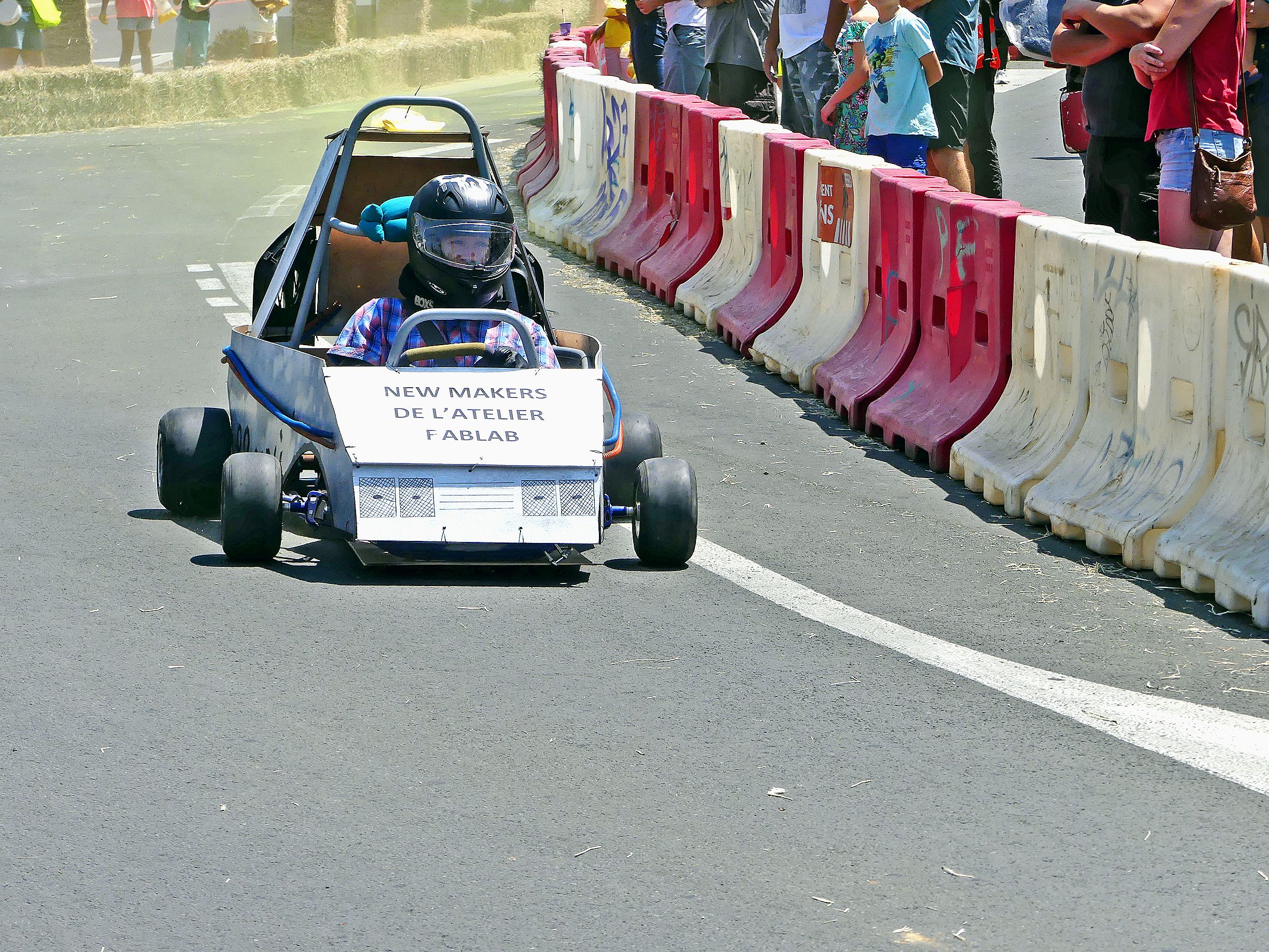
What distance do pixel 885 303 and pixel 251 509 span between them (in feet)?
13.0

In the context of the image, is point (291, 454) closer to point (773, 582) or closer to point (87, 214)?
point (773, 582)

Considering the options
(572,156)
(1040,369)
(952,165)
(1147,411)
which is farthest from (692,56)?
(1147,411)

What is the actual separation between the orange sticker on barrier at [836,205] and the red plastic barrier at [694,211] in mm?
2027

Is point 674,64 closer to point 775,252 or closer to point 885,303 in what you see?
point 775,252

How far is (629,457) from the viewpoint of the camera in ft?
24.1

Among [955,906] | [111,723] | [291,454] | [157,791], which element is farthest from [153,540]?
[955,906]

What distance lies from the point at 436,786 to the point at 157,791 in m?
0.66

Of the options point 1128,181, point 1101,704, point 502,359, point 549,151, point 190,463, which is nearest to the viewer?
point 1101,704

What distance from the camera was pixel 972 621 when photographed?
6.11 metres

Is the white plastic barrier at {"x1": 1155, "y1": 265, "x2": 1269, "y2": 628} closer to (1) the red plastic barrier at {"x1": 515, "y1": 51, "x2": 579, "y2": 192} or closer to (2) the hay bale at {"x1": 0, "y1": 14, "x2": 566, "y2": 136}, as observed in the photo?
(1) the red plastic barrier at {"x1": 515, "y1": 51, "x2": 579, "y2": 192}

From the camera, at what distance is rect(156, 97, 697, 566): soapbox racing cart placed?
646 centimetres

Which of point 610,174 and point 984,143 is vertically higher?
point 984,143

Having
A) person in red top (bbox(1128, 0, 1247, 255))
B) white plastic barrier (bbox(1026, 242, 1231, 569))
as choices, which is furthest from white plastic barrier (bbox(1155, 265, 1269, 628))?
person in red top (bbox(1128, 0, 1247, 255))

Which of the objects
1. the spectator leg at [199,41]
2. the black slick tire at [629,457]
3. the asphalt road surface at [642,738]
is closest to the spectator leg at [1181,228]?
the asphalt road surface at [642,738]
